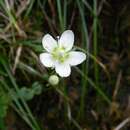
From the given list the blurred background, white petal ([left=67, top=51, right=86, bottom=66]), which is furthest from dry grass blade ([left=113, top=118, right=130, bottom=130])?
white petal ([left=67, top=51, right=86, bottom=66])

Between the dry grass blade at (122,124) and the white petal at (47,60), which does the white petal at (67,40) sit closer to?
the white petal at (47,60)

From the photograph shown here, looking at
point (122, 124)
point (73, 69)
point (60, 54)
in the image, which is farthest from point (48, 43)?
point (122, 124)

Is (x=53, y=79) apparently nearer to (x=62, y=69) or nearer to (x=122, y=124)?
(x=62, y=69)

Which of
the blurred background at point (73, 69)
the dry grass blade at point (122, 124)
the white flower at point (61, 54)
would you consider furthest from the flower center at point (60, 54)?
the dry grass blade at point (122, 124)

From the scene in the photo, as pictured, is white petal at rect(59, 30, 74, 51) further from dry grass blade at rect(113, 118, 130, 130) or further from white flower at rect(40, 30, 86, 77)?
dry grass blade at rect(113, 118, 130, 130)

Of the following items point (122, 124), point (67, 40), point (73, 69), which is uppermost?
point (67, 40)

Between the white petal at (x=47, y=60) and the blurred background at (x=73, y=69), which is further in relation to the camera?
the blurred background at (x=73, y=69)

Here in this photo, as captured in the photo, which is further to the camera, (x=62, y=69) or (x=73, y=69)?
(x=73, y=69)
